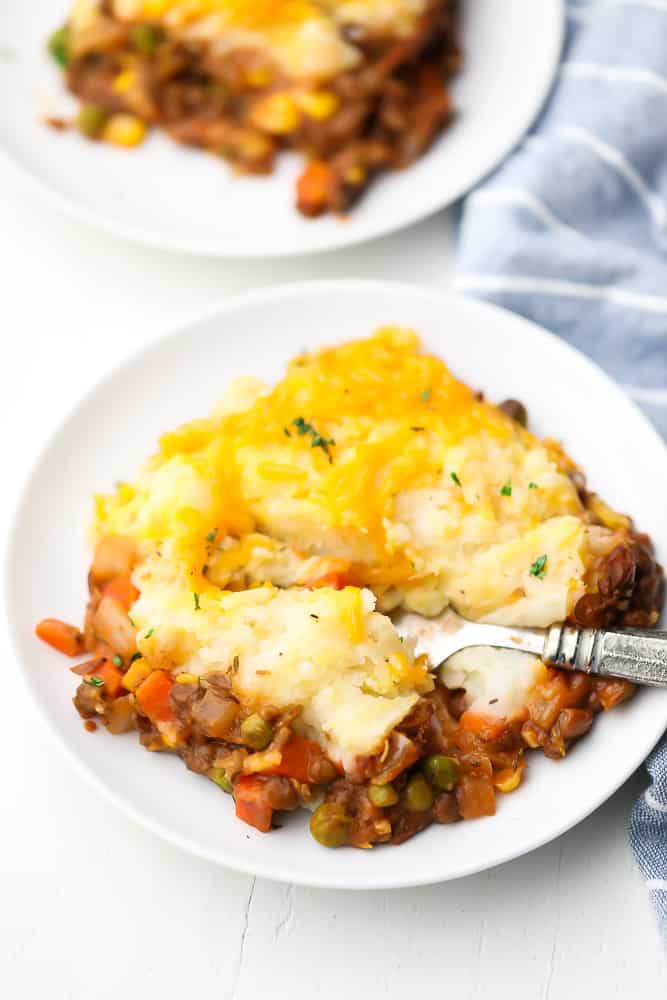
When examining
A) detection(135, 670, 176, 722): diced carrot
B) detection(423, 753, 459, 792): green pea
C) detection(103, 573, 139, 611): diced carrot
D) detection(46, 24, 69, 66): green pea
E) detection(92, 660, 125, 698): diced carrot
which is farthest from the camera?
detection(46, 24, 69, 66): green pea

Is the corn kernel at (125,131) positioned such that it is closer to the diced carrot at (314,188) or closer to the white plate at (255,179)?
the white plate at (255,179)

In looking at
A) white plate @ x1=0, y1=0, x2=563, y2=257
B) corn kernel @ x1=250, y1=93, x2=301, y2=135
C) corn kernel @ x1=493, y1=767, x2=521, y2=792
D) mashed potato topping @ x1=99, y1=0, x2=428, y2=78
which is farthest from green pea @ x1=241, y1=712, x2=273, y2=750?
mashed potato topping @ x1=99, y1=0, x2=428, y2=78

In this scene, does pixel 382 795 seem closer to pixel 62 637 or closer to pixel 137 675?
pixel 137 675

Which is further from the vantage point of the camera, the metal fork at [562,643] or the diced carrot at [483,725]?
the diced carrot at [483,725]

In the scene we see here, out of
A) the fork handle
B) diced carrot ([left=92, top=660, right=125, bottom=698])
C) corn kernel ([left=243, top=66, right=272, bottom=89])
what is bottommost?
diced carrot ([left=92, top=660, right=125, bottom=698])

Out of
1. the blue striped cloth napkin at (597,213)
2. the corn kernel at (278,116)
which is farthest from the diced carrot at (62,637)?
the corn kernel at (278,116)

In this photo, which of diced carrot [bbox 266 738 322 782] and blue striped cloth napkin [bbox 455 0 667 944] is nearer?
diced carrot [bbox 266 738 322 782]

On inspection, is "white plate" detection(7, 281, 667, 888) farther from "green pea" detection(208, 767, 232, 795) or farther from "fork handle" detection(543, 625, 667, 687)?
"fork handle" detection(543, 625, 667, 687)

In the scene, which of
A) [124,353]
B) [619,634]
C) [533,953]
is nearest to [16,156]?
[124,353]

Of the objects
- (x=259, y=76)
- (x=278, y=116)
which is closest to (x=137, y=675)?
(x=278, y=116)
